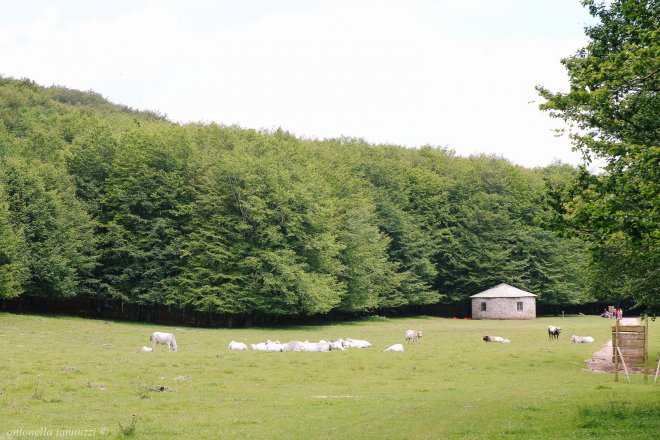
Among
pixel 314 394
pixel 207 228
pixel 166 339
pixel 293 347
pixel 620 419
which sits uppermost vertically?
pixel 207 228

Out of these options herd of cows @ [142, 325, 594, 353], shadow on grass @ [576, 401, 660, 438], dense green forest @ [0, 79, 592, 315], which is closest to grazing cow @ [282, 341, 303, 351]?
herd of cows @ [142, 325, 594, 353]

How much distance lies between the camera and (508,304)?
87.8 m

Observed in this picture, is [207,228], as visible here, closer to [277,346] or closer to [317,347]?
[277,346]

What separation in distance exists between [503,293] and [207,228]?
41810 mm

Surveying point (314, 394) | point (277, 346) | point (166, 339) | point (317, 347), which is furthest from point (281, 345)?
point (314, 394)

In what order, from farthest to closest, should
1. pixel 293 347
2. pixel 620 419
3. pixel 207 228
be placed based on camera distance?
pixel 207 228, pixel 293 347, pixel 620 419

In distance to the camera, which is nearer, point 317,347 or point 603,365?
point 603,365

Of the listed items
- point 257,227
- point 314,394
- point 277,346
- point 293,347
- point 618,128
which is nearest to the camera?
point 618,128

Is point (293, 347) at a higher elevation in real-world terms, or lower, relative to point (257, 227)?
lower

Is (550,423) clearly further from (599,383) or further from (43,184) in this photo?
(43,184)

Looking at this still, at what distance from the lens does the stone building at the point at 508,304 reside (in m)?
87.6

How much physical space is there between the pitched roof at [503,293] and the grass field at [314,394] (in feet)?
149

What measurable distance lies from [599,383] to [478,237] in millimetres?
72250

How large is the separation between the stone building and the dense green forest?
565 cm
